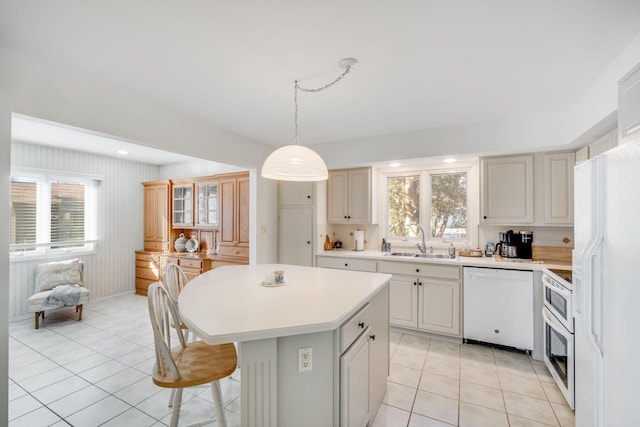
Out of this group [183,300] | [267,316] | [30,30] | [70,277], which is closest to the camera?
[267,316]

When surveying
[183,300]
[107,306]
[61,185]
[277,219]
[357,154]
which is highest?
[357,154]

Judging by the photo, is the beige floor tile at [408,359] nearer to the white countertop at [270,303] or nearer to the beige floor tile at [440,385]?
the beige floor tile at [440,385]

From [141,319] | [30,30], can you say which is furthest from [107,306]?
[30,30]

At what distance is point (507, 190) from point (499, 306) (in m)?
1.27

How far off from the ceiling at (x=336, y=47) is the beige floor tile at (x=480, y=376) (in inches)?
96.5

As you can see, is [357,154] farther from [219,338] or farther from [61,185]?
[61,185]

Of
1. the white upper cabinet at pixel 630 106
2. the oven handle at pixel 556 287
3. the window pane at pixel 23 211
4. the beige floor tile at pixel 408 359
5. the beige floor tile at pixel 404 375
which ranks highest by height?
the white upper cabinet at pixel 630 106

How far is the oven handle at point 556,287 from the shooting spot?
2.05 meters

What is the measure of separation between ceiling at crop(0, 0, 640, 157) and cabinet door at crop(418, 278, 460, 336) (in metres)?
1.91

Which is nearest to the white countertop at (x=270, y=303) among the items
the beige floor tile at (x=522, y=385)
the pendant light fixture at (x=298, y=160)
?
the pendant light fixture at (x=298, y=160)

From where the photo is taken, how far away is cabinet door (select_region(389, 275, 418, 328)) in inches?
130

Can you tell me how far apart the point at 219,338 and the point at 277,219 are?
3112 mm

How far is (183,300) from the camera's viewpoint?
1654 mm

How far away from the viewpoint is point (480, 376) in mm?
2477
